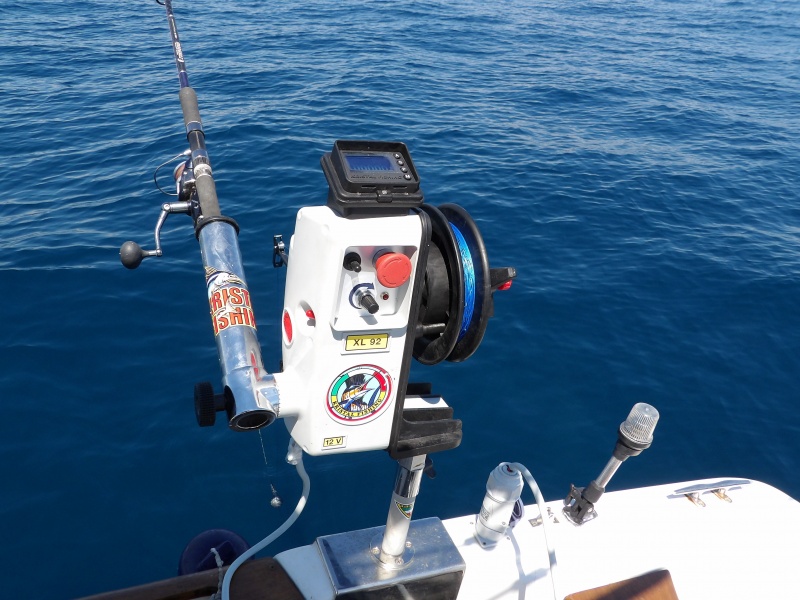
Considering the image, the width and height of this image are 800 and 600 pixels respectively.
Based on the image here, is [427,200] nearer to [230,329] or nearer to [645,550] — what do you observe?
[645,550]

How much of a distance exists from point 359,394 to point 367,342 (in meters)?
0.21

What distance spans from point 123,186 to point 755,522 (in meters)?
9.25

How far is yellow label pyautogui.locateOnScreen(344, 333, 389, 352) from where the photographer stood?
2.04 m

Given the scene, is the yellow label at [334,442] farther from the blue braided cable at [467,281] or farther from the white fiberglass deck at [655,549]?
the white fiberglass deck at [655,549]

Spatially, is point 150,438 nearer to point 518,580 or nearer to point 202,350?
point 202,350

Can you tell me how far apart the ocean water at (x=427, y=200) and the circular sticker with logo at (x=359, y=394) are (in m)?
2.75

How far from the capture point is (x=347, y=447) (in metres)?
2.25

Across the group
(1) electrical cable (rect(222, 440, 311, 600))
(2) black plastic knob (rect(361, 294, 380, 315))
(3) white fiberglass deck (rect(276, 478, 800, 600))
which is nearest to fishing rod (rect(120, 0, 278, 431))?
(1) electrical cable (rect(222, 440, 311, 600))

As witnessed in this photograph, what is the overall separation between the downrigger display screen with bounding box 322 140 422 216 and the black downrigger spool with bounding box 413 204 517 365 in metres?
0.22

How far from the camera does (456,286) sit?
2.10m

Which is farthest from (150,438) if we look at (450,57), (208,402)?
(450,57)

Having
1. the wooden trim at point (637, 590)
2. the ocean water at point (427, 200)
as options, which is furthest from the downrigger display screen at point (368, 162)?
the ocean water at point (427, 200)

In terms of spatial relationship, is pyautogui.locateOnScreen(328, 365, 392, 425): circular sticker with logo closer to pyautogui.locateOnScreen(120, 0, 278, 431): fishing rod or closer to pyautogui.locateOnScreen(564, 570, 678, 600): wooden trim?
pyautogui.locateOnScreen(120, 0, 278, 431): fishing rod

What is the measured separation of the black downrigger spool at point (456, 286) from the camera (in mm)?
2109
